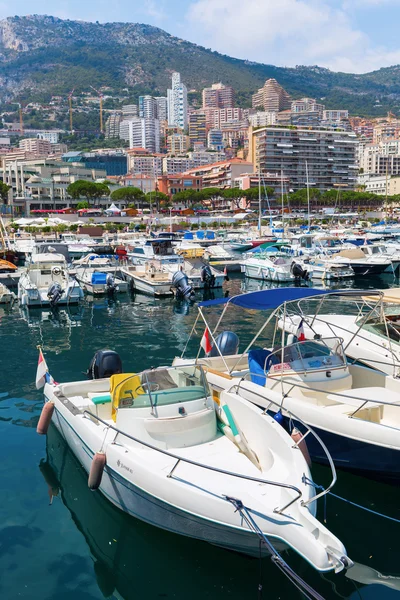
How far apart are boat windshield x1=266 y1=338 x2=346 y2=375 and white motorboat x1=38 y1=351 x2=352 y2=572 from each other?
6.06 ft

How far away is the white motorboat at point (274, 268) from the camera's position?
35.4 m

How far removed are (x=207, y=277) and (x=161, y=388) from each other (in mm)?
23546

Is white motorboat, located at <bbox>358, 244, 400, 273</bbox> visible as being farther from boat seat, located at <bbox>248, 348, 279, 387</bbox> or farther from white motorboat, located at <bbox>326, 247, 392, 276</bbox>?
boat seat, located at <bbox>248, 348, 279, 387</bbox>

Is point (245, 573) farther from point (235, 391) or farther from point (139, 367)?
point (139, 367)

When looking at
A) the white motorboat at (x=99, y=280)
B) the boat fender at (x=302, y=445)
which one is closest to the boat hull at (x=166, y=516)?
the boat fender at (x=302, y=445)

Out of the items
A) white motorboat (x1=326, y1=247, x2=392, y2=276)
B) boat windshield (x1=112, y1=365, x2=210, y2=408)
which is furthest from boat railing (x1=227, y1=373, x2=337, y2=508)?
white motorboat (x1=326, y1=247, x2=392, y2=276)

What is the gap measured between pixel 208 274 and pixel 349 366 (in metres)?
21.5

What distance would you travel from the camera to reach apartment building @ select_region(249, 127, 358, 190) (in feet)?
533

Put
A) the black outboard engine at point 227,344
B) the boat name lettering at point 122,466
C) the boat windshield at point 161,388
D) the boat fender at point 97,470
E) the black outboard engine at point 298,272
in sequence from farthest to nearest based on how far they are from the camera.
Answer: the black outboard engine at point 298,272
the black outboard engine at point 227,344
the boat windshield at point 161,388
the boat fender at point 97,470
the boat name lettering at point 122,466

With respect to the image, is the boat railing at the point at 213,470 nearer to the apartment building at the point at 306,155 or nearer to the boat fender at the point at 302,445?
the boat fender at the point at 302,445

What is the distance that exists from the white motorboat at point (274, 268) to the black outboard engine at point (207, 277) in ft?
17.4

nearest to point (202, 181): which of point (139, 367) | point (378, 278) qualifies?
point (378, 278)

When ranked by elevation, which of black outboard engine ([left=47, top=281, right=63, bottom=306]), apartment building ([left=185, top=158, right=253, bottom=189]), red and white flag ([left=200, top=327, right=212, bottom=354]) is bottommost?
black outboard engine ([left=47, top=281, right=63, bottom=306])

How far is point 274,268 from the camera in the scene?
3609cm
